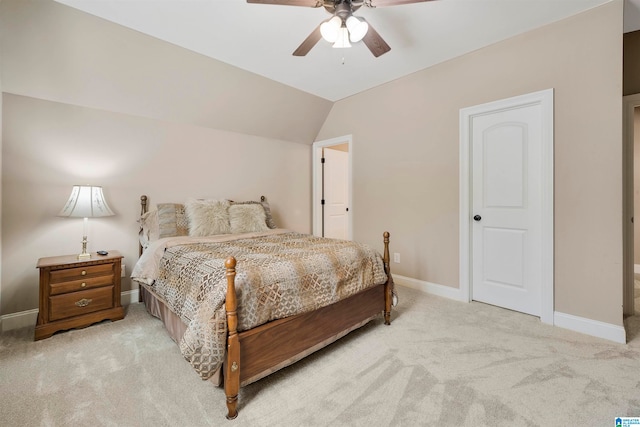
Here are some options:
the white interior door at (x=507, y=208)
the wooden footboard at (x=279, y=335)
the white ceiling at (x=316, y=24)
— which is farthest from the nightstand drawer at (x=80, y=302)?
the white interior door at (x=507, y=208)

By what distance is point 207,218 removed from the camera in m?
3.05

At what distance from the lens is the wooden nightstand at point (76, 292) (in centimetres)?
225

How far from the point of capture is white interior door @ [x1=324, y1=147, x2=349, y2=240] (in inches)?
192

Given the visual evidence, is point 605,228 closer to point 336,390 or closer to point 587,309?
point 587,309

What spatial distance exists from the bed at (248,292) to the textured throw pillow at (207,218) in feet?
0.05

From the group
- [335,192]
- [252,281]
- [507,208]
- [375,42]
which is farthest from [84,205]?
[507,208]

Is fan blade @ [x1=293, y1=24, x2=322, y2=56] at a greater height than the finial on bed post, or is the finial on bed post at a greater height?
fan blade @ [x1=293, y1=24, x2=322, y2=56]

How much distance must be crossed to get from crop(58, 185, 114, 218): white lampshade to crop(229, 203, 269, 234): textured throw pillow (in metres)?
1.19

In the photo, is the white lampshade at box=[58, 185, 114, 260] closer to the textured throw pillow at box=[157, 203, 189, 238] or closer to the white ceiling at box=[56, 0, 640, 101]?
the textured throw pillow at box=[157, 203, 189, 238]

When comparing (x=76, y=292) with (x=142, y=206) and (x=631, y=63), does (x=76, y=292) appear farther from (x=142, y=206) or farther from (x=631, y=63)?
(x=631, y=63)

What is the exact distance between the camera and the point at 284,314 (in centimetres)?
170

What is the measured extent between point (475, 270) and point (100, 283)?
12.1 feet

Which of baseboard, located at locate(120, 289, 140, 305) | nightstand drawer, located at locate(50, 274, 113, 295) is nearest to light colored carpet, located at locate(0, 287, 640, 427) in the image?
nightstand drawer, located at locate(50, 274, 113, 295)

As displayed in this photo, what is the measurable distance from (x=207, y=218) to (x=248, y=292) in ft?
5.72
